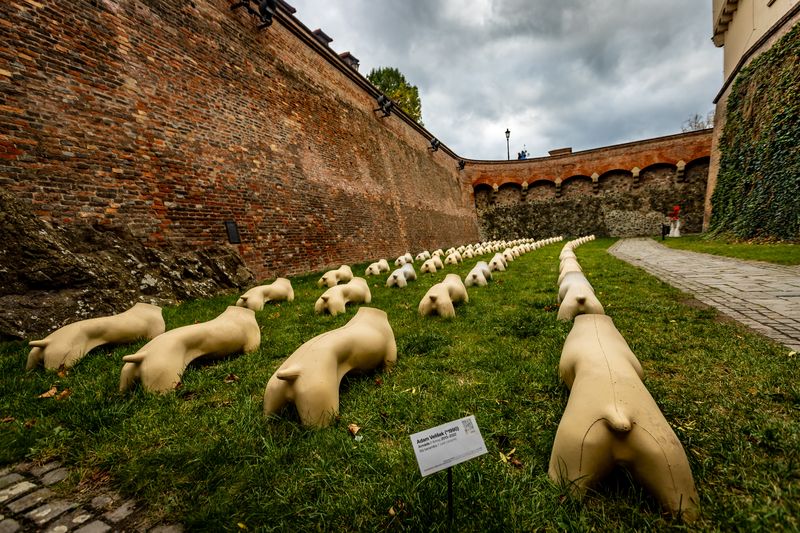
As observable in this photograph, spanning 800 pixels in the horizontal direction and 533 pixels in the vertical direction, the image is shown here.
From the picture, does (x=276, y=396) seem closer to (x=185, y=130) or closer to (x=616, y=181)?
(x=185, y=130)

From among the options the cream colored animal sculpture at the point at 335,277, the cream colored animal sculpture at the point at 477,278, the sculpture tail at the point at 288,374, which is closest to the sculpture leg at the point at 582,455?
the sculpture tail at the point at 288,374

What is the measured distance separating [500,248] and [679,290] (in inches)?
402

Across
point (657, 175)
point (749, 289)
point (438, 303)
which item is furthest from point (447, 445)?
point (657, 175)

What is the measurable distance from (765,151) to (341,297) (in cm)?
1599

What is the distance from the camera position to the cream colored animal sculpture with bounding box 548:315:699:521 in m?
1.40

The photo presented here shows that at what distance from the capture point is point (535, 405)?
2334mm

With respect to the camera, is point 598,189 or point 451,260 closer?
point 451,260

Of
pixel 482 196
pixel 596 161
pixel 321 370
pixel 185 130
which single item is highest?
pixel 596 161

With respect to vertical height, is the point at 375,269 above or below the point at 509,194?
below

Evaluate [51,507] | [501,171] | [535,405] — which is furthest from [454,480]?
[501,171]

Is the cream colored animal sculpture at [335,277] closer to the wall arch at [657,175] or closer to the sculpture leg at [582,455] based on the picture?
the sculpture leg at [582,455]

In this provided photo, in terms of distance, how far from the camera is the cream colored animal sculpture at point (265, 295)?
17.8 feet

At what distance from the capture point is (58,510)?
5.41ft

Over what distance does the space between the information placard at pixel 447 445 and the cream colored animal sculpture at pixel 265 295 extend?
4.84 meters
